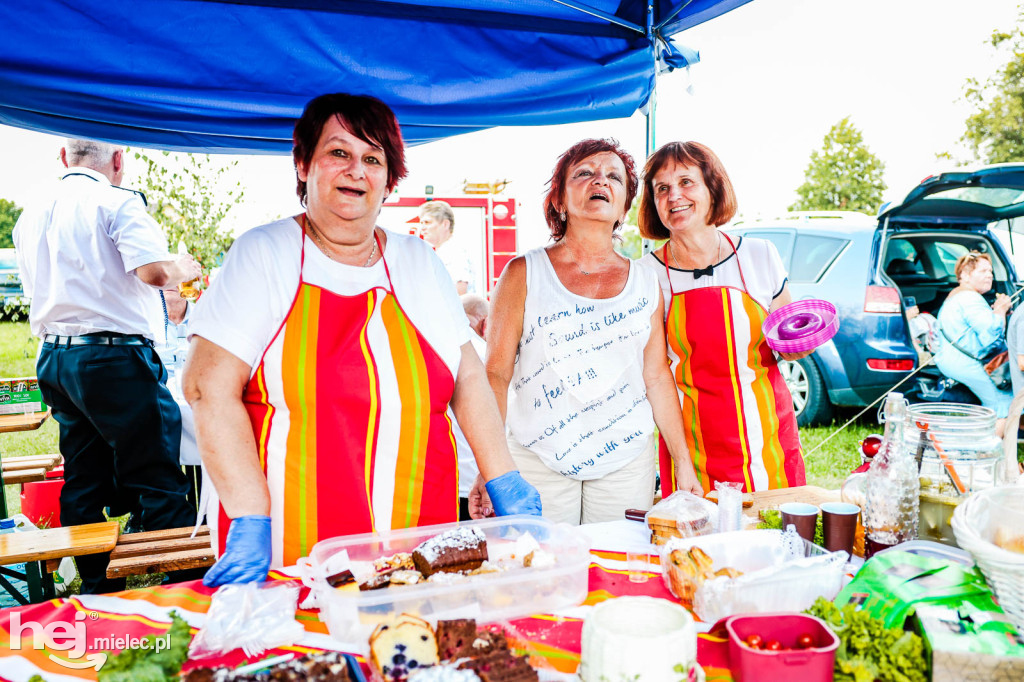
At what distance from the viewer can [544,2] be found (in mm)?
2688

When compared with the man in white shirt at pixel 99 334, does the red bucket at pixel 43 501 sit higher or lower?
lower

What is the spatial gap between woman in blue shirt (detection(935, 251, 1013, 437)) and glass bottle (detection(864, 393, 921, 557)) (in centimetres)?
535

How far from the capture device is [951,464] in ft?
5.42

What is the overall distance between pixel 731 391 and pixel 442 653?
1.75 meters

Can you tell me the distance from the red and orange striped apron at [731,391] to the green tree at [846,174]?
2344 centimetres

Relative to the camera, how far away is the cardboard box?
183 inches

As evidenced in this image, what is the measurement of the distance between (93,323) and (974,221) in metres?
7.25

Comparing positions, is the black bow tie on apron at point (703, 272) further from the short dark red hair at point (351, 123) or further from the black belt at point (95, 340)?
the black belt at point (95, 340)

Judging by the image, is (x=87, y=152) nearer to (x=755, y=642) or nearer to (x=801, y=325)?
(x=801, y=325)

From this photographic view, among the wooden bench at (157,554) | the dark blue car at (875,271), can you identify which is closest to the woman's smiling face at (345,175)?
the wooden bench at (157,554)

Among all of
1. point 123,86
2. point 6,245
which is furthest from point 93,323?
point 6,245

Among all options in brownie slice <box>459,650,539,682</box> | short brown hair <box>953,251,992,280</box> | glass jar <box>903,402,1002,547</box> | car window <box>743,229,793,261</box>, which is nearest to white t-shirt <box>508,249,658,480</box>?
glass jar <box>903,402,1002,547</box>

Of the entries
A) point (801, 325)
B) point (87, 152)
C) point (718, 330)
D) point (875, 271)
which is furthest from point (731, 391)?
point (875, 271)

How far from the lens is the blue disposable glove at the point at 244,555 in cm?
152
